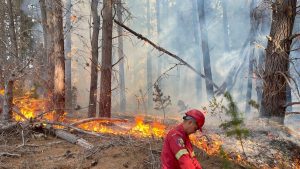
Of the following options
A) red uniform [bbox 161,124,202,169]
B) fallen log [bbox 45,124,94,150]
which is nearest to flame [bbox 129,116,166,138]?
fallen log [bbox 45,124,94,150]

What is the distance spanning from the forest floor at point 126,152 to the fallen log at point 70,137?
0.11m

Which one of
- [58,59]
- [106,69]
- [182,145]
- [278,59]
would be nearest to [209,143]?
[278,59]

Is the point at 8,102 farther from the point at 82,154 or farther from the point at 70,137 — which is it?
the point at 82,154

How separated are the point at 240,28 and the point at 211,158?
1092 inches

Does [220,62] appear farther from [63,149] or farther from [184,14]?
[63,149]

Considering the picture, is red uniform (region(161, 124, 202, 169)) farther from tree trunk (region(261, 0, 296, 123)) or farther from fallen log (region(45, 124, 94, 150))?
tree trunk (region(261, 0, 296, 123))

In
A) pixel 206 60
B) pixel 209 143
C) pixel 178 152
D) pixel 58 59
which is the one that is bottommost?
pixel 209 143

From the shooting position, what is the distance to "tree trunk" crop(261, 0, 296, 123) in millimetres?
10312

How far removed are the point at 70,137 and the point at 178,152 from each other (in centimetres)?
482

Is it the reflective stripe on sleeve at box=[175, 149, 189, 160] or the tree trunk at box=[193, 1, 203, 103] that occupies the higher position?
the tree trunk at box=[193, 1, 203, 103]

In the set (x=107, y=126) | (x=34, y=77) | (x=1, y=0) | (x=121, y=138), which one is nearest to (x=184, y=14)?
(x=1, y=0)

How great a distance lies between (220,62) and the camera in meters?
35.5

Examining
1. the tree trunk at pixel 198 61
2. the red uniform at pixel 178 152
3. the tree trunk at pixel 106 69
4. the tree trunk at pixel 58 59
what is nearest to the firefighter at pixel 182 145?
the red uniform at pixel 178 152

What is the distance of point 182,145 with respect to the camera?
458 cm
